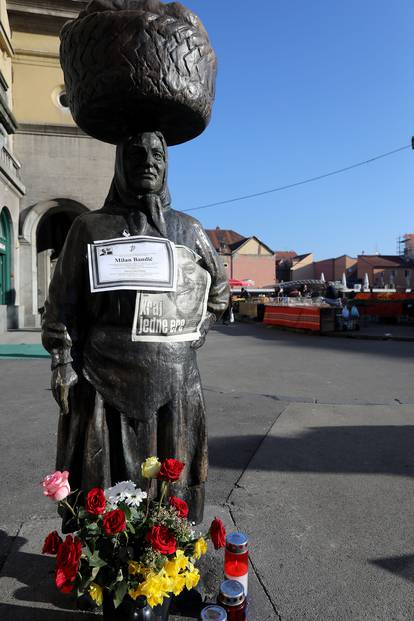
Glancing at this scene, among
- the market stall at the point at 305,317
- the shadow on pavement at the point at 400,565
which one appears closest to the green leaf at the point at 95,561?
the shadow on pavement at the point at 400,565

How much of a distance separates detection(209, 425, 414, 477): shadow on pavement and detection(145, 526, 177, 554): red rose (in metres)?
2.39

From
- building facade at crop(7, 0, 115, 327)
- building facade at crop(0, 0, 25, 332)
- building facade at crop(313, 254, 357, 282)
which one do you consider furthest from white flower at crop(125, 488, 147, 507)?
building facade at crop(313, 254, 357, 282)

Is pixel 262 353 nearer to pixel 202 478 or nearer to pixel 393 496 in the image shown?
pixel 393 496

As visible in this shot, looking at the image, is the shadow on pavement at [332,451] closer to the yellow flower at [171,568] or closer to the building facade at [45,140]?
the yellow flower at [171,568]

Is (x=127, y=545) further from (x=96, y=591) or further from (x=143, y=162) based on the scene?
(x=143, y=162)

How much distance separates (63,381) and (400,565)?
209 centimetres

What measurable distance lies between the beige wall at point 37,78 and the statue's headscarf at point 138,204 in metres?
16.0

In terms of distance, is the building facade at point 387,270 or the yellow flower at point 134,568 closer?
the yellow flower at point 134,568

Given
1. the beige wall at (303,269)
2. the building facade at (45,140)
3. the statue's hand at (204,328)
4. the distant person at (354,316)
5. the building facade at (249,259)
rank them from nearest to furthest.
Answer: the statue's hand at (204,328) < the building facade at (45,140) < the distant person at (354,316) < the building facade at (249,259) < the beige wall at (303,269)

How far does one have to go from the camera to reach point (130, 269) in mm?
1976

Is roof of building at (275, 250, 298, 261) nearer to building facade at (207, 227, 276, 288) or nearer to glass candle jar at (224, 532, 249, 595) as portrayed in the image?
building facade at (207, 227, 276, 288)

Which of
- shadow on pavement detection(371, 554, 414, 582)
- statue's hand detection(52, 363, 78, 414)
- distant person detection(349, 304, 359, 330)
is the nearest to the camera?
statue's hand detection(52, 363, 78, 414)

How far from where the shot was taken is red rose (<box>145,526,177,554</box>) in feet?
5.52

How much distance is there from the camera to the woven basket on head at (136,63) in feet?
6.06
